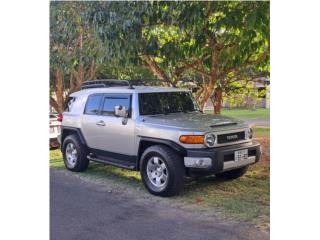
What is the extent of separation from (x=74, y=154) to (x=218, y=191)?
1868mm

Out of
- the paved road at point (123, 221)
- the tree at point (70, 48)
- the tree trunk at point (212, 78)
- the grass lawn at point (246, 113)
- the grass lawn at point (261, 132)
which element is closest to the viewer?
the paved road at point (123, 221)

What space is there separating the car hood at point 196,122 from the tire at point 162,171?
0.27 m

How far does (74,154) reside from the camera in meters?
5.14

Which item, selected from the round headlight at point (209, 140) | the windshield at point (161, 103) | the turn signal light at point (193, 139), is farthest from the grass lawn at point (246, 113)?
the windshield at point (161, 103)

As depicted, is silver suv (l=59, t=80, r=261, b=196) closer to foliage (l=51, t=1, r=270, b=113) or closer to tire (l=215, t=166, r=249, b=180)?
tire (l=215, t=166, r=249, b=180)

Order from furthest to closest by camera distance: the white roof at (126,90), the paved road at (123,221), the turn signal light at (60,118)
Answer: the white roof at (126,90), the turn signal light at (60,118), the paved road at (123,221)

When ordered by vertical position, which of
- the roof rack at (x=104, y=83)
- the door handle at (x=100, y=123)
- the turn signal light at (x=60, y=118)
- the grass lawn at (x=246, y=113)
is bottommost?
the door handle at (x=100, y=123)

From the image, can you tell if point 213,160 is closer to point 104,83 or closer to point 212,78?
point 212,78

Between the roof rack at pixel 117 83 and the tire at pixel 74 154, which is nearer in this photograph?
the roof rack at pixel 117 83

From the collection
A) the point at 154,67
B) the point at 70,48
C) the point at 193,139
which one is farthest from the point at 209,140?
the point at 70,48

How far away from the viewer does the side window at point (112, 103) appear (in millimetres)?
4719

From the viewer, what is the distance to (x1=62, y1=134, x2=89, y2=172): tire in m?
5.01

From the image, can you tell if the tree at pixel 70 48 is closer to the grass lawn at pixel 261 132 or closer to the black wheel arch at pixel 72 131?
the black wheel arch at pixel 72 131

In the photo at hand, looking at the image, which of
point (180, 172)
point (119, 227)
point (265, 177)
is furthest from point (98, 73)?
point (265, 177)
